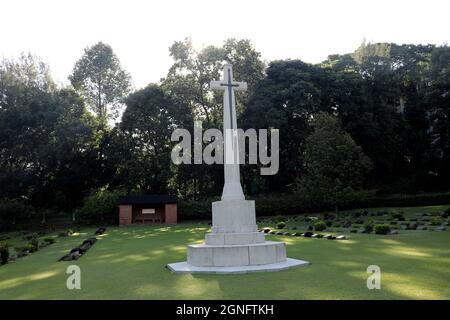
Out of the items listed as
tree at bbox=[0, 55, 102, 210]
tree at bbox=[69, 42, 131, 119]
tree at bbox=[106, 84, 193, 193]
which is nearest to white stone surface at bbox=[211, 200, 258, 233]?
tree at bbox=[106, 84, 193, 193]

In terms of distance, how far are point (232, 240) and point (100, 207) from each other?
1117 inches

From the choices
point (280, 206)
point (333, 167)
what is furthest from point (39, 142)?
point (333, 167)

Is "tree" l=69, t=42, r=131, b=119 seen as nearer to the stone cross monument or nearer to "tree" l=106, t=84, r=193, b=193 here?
"tree" l=106, t=84, r=193, b=193

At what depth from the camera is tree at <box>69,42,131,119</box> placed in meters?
51.7

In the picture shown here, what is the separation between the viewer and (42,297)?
843 cm

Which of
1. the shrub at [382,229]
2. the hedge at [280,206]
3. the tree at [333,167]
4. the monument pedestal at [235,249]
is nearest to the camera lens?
the monument pedestal at [235,249]

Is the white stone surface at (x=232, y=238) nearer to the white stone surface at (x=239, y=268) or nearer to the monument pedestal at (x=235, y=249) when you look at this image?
the monument pedestal at (x=235, y=249)

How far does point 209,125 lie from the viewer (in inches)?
1708

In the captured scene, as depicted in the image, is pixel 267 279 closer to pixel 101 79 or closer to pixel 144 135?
pixel 144 135

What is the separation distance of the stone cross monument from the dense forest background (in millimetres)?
25876

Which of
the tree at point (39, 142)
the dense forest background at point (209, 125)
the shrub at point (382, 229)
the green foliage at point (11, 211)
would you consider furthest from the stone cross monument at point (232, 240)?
the tree at point (39, 142)

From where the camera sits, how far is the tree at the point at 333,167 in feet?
109

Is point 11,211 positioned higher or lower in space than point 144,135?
lower

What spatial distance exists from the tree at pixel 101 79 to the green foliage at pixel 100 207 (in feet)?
52.7
